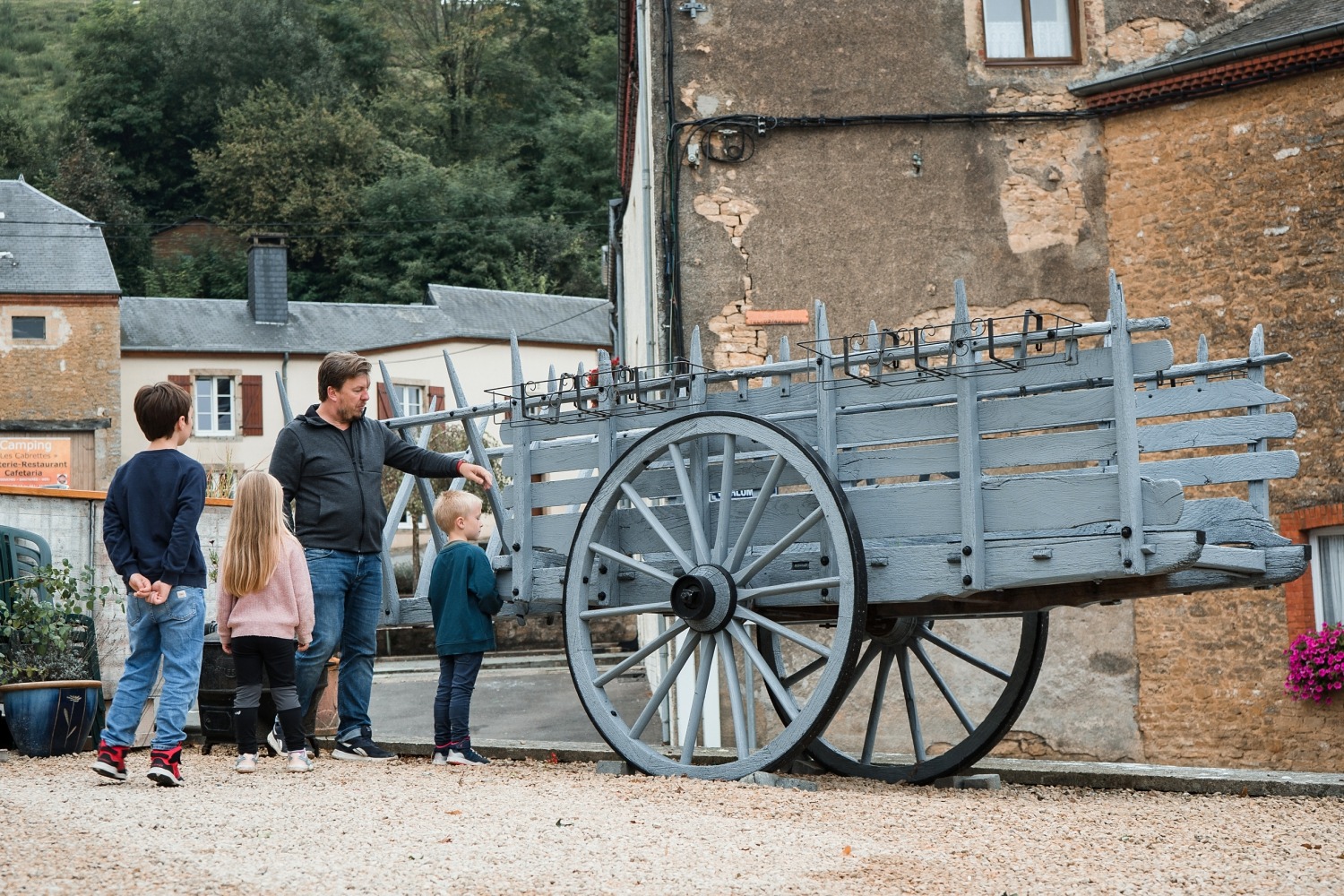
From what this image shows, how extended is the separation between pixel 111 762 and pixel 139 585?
2.40 ft

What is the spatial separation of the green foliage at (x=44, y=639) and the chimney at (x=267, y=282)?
32957 millimetres

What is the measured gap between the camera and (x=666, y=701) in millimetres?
12500

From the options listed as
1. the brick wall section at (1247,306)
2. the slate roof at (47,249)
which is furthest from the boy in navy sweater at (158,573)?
the slate roof at (47,249)

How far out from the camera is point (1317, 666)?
10609mm

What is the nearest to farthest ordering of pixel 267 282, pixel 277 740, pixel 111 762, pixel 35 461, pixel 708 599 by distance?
pixel 111 762 < pixel 708 599 < pixel 277 740 < pixel 35 461 < pixel 267 282

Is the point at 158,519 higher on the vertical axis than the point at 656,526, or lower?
higher

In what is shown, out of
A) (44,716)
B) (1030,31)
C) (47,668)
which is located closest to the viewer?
(44,716)

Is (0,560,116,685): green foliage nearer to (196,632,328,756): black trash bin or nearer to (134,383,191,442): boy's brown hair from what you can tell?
(196,632,328,756): black trash bin

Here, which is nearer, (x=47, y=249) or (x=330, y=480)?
(x=330, y=480)

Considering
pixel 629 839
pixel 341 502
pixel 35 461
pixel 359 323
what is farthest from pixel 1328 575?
pixel 359 323

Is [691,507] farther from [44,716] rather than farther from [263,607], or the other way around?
[44,716]

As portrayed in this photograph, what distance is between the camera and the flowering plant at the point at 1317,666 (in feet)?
34.6

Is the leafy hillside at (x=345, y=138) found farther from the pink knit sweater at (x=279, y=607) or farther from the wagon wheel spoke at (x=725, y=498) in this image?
the wagon wheel spoke at (x=725, y=498)

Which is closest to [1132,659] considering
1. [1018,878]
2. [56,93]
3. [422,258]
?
[1018,878]
